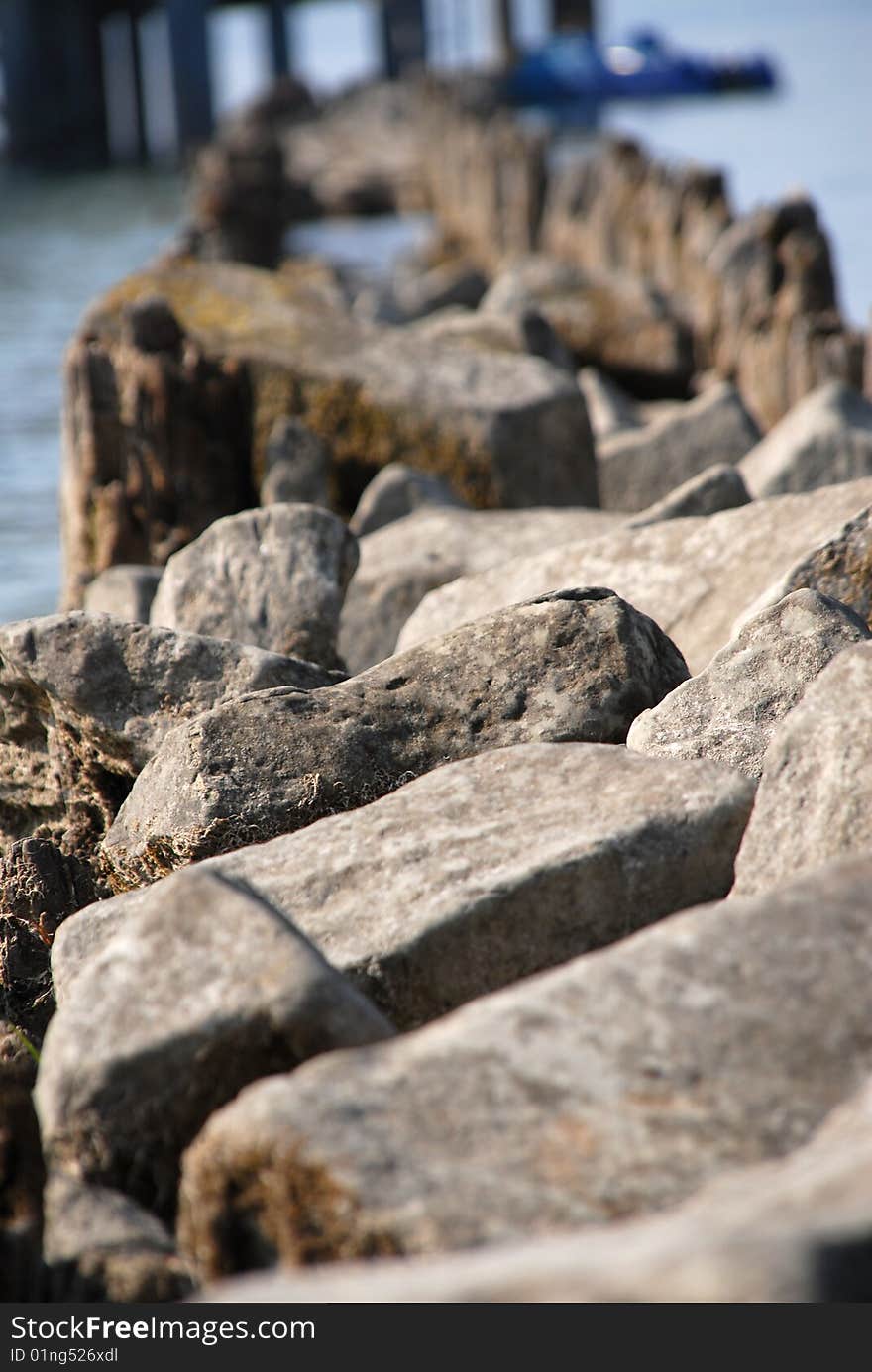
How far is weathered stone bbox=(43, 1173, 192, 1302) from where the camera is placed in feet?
6.08

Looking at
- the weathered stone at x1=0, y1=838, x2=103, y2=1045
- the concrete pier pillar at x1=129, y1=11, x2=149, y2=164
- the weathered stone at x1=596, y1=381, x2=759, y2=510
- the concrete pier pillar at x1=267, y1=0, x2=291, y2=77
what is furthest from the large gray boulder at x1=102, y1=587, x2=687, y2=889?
the concrete pier pillar at x1=267, y1=0, x2=291, y2=77

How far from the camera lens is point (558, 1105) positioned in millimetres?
1792

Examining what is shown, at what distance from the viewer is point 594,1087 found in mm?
1806

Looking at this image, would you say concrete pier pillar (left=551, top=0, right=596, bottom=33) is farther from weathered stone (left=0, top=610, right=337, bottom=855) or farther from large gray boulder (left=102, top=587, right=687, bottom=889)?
large gray boulder (left=102, top=587, right=687, bottom=889)

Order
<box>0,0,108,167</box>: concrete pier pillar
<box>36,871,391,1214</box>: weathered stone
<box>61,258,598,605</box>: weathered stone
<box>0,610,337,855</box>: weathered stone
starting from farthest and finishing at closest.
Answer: <box>0,0,108,167</box>: concrete pier pillar
<box>61,258,598,605</box>: weathered stone
<box>0,610,337,855</box>: weathered stone
<box>36,871,391,1214</box>: weathered stone

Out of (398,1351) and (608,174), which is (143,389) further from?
(608,174)

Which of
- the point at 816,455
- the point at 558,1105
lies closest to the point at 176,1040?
the point at 558,1105

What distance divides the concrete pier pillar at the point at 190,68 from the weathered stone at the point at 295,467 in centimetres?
4393

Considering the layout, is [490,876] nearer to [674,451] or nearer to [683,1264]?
[683,1264]

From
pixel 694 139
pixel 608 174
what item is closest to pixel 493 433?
pixel 608 174

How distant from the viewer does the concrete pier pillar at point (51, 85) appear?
5012 cm

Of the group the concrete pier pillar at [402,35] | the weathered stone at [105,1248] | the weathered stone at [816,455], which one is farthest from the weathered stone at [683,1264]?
the concrete pier pillar at [402,35]

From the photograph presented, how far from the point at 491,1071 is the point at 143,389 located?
15.0 feet

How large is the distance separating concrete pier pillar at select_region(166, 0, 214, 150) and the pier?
0.03 m
